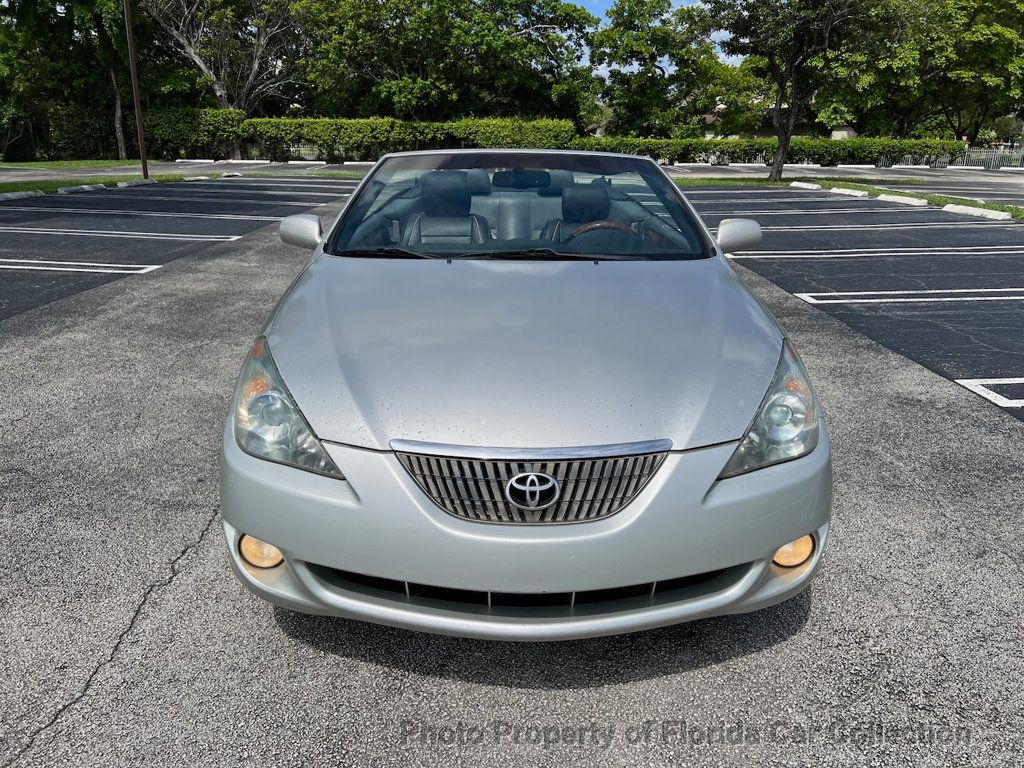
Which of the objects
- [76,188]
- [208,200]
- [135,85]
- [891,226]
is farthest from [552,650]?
[135,85]

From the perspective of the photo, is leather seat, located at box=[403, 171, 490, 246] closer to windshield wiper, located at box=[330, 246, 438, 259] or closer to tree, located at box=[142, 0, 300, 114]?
windshield wiper, located at box=[330, 246, 438, 259]

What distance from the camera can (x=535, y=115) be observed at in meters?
40.6

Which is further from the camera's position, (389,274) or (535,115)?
(535,115)

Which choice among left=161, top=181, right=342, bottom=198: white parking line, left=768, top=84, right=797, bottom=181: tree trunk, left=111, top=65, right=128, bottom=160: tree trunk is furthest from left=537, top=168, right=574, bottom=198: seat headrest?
left=111, top=65, right=128, bottom=160: tree trunk

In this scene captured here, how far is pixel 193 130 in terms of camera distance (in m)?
35.8

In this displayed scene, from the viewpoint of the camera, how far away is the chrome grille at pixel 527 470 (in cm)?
181

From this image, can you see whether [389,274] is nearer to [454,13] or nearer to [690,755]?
[690,755]

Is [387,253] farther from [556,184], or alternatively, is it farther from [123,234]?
[123,234]

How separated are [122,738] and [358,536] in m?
0.80

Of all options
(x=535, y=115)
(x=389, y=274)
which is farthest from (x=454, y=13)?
(x=389, y=274)

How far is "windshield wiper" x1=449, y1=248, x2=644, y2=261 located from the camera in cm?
302

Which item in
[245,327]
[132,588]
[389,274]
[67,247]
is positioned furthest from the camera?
[67,247]

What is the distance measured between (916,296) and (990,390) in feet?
9.07

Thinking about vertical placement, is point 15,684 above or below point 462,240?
below
